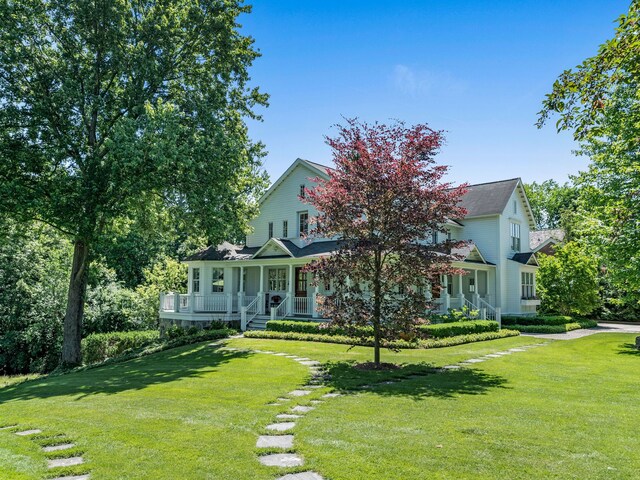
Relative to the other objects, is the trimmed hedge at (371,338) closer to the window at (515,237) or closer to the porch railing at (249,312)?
the porch railing at (249,312)

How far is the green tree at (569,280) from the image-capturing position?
27156 mm

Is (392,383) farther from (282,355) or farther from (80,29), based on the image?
(80,29)

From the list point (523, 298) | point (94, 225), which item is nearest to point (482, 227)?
point (523, 298)

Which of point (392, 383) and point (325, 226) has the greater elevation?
point (325, 226)

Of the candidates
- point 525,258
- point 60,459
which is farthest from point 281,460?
point 525,258

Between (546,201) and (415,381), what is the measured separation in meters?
62.1

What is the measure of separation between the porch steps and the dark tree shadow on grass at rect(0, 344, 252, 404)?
5206 millimetres

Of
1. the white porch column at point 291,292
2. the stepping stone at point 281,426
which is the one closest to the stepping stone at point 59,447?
the stepping stone at point 281,426

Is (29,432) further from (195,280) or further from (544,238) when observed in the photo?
(544,238)

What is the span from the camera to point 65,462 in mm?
5262

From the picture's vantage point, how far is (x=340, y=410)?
739 cm

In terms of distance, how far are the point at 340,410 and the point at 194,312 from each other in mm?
17458

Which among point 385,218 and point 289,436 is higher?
point 385,218

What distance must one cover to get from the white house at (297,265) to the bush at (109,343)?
2.50m
